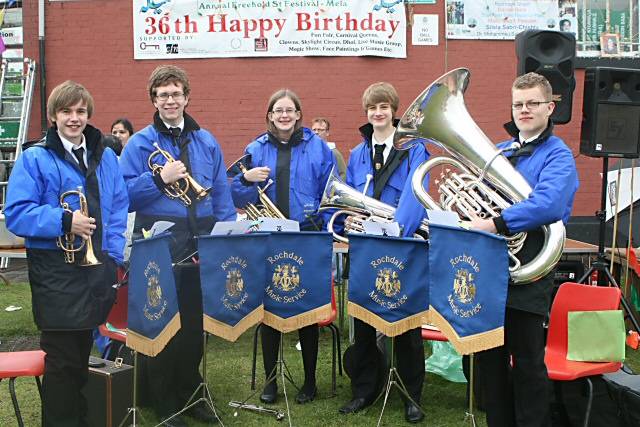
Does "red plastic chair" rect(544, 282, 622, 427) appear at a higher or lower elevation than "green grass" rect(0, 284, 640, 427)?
higher

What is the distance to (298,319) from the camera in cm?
382

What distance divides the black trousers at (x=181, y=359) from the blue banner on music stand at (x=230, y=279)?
1.33 ft

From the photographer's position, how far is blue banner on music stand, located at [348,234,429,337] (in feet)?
12.0

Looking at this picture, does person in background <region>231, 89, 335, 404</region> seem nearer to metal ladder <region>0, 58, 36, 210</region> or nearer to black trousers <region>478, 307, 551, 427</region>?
black trousers <region>478, 307, 551, 427</region>

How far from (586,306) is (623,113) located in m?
2.22

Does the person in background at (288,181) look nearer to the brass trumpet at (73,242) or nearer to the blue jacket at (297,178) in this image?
the blue jacket at (297,178)

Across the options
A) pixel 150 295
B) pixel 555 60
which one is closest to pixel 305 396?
pixel 150 295

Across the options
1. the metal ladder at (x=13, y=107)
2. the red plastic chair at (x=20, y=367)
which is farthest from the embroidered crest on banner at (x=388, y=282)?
the metal ladder at (x=13, y=107)

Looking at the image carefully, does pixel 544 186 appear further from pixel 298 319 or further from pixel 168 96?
pixel 168 96


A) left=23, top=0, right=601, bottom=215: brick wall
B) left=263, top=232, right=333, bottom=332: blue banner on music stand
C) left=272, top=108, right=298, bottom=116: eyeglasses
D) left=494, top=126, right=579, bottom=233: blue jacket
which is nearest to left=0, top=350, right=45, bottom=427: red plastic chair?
left=263, top=232, right=333, bottom=332: blue banner on music stand

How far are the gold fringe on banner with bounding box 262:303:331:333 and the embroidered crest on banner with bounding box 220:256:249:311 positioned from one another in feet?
0.88

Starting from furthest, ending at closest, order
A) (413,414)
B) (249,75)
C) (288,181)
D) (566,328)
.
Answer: (249,75)
(288,181)
(413,414)
(566,328)

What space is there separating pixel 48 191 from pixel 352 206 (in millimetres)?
1829

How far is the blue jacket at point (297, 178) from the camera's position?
4391mm
